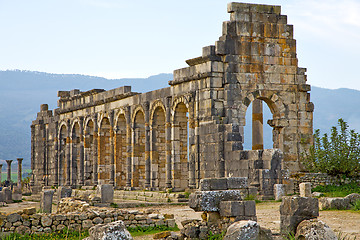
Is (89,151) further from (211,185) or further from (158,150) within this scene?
(211,185)

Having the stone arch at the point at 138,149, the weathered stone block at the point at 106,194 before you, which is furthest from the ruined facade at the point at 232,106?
the weathered stone block at the point at 106,194

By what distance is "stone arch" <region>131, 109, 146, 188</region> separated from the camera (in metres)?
30.7

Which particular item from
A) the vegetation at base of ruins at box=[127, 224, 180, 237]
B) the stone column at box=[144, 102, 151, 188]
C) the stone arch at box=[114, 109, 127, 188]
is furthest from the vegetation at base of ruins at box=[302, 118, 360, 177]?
the stone arch at box=[114, 109, 127, 188]

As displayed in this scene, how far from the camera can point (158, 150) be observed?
29203 millimetres

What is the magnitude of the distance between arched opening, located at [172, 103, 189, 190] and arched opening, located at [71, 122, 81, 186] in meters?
12.4

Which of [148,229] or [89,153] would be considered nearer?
[148,229]

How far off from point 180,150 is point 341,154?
692 centimetres

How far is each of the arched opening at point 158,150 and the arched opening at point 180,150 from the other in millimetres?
1679

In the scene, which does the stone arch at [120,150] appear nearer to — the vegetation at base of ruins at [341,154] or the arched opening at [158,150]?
the arched opening at [158,150]

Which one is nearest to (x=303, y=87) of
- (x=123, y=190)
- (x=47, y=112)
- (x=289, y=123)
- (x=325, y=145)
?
(x=289, y=123)

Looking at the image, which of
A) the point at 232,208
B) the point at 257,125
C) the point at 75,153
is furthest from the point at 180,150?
the point at 232,208

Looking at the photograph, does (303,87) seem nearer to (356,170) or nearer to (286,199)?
(356,170)

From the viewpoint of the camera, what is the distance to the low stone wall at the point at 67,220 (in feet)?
51.5

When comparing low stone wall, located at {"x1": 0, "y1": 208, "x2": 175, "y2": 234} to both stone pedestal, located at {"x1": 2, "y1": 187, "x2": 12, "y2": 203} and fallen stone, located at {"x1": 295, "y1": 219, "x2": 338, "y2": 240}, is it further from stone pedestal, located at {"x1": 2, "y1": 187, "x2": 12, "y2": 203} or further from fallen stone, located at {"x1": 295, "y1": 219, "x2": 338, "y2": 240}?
stone pedestal, located at {"x1": 2, "y1": 187, "x2": 12, "y2": 203}
